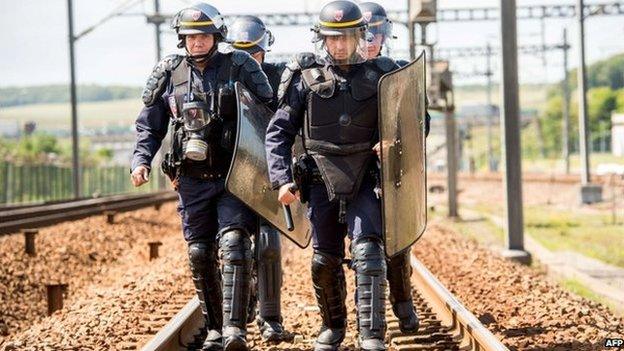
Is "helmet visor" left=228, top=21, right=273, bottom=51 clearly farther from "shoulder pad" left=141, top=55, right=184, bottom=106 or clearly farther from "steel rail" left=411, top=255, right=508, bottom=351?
"steel rail" left=411, top=255, right=508, bottom=351

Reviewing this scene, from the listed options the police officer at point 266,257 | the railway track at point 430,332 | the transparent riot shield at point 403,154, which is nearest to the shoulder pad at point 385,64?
the transparent riot shield at point 403,154

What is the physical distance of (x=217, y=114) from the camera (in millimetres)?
8000

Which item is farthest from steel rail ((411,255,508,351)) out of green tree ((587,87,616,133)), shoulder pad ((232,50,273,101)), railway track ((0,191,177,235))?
green tree ((587,87,616,133))

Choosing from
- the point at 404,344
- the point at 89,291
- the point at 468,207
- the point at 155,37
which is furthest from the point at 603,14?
the point at 404,344

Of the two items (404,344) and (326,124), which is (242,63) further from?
(404,344)

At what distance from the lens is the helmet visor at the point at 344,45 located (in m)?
7.46

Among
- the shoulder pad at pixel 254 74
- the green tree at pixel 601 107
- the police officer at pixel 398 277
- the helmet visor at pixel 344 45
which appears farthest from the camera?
the green tree at pixel 601 107

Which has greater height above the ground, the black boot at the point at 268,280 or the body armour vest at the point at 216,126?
the body armour vest at the point at 216,126

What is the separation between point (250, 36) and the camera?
9.23 meters

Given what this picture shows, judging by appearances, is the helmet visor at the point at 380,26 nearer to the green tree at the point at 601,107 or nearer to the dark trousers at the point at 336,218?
the dark trousers at the point at 336,218

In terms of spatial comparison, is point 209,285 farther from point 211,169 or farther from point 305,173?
point 305,173

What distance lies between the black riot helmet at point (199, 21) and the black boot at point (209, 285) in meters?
1.27

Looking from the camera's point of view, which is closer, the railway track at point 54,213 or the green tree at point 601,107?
the railway track at point 54,213

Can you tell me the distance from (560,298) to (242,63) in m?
4.69
